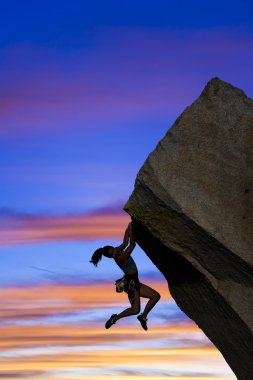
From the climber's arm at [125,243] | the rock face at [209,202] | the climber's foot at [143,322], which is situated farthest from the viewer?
the climber's foot at [143,322]

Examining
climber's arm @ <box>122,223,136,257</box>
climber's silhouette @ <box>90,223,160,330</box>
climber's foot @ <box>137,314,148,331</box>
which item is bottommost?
climber's foot @ <box>137,314,148,331</box>

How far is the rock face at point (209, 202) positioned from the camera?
13289mm

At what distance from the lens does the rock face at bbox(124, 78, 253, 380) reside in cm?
1329

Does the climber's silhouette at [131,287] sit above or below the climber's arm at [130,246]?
below

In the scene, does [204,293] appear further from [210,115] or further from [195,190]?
[210,115]

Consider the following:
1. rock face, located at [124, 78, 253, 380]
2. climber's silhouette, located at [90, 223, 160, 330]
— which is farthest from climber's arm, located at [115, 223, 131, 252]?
rock face, located at [124, 78, 253, 380]

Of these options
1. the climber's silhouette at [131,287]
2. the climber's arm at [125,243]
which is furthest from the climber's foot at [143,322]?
the climber's arm at [125,243]

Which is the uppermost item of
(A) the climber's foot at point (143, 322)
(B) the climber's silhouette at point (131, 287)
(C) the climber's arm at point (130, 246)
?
(C) the climber's arm at point (130, 246)

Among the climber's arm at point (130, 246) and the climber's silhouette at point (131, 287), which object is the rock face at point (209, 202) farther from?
the climber's silhouette at point (131, 287)

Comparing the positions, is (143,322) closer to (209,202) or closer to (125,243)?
(125,243)

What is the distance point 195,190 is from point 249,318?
8.04 ft

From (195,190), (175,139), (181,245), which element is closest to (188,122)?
(175,139)

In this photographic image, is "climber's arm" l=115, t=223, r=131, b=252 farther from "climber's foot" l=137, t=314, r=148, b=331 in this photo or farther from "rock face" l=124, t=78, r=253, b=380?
"climber's foot" l=137, t=314, r=148, b=331

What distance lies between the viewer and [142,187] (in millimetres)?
13602
